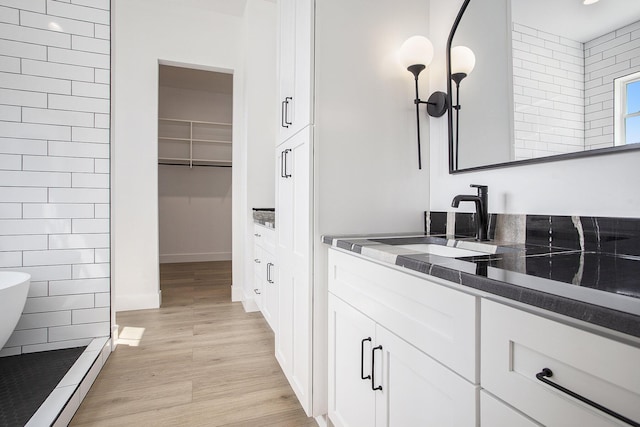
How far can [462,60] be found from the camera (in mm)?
1435

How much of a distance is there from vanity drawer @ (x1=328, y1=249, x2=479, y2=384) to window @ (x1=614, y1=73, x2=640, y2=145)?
0.68 metres

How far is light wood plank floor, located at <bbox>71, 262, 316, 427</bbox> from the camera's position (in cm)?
151

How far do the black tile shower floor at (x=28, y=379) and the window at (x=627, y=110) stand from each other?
7.57 ft

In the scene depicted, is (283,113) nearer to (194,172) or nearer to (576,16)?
(576,16)

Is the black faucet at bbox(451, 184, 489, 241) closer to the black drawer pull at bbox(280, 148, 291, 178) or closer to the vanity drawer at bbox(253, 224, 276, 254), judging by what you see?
the black drawer pull at bbox(280, 148, 291, 178)

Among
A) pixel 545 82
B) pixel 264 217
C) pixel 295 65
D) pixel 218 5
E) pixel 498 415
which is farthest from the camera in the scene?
pixel 218 5

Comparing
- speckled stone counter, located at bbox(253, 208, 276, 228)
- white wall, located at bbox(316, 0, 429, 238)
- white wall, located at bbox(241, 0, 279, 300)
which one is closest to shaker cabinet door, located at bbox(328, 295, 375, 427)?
white wall, located at bbox(316, 0, 429, 238)

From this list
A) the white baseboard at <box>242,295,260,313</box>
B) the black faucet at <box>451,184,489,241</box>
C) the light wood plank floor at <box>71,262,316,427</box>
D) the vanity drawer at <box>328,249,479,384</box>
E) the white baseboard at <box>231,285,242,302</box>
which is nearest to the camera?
the vanity drawer at <box>328,249,479,384</box>

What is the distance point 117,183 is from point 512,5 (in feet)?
10.7

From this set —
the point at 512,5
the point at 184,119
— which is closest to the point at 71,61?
the point at 512,5

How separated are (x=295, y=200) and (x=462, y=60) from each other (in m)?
0.99

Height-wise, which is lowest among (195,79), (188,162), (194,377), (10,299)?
(194,377)

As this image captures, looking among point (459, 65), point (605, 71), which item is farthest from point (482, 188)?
point (459, 65)

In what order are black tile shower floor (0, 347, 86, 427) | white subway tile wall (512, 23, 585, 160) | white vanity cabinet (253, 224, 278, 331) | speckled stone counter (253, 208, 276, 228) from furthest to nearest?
1. speckled stone counter (253, 208, 276, 228)
2. white vanity cabinet (253, 224, 278, 331)
3. black tile shower floor (0, 347, 86, 427)
4. white subway tile wall (512, 23, 585, 160)
